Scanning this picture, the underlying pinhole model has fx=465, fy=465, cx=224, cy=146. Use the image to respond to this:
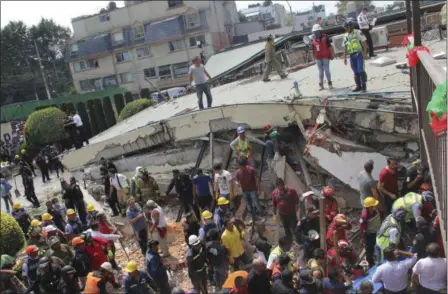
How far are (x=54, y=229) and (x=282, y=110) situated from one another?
5157 millimetres

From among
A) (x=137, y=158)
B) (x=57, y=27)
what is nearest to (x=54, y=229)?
(x=137, y=158)

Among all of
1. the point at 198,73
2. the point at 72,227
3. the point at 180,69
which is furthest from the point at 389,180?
the point at 180,69

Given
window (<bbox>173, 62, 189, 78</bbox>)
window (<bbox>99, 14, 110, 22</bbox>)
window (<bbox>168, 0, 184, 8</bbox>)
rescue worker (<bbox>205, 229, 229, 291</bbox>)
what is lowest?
rescue worker (<bbox>205, 229, 229, 291</bbox>)

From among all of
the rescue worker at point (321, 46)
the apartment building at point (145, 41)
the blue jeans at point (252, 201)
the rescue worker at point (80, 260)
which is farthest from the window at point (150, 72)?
the rescue worker at point (80, 260)

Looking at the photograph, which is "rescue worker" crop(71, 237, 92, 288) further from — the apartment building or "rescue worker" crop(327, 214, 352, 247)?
the apartment building

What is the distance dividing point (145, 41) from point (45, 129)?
2737cm

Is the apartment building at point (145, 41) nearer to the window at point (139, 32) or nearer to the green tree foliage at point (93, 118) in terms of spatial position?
the window at point (139, 32)

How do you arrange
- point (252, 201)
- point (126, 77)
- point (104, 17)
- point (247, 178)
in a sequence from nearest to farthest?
point (247, 178) → point (252, 201) → point (126, 77) → point (104, 17)

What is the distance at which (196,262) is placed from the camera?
7008 millimetres

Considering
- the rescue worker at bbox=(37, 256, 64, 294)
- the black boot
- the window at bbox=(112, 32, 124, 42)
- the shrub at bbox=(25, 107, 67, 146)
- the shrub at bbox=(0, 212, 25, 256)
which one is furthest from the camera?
the window at bbox=(112, 32, 124, 42)

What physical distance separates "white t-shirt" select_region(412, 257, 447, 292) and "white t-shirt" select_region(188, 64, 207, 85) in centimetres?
681

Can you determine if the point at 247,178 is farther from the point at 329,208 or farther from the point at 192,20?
the point at 192,20

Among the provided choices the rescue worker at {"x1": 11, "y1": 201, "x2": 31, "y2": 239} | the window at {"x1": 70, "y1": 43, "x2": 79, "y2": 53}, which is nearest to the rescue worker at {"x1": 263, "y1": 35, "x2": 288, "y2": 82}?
the rescue worker at {"x1": 11, "y1": 201, "x2": 31, "y2": 239}

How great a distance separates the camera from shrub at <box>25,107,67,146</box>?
67.1 feet
